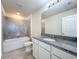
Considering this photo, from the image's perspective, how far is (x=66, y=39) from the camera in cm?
194

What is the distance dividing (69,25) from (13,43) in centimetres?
329

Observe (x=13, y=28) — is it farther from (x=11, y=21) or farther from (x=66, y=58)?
(x=66, y=58)

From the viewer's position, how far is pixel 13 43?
4066 millimetres

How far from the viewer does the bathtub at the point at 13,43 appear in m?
3.62

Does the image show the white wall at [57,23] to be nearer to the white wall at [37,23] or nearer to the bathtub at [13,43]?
the white wall at [37,23]

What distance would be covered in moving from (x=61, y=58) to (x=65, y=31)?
3.10 ft

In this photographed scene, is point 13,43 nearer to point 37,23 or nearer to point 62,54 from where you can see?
point 37,23

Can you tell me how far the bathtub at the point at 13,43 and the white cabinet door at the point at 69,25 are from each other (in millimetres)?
2959

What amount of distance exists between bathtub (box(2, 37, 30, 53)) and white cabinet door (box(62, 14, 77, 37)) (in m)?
2.96

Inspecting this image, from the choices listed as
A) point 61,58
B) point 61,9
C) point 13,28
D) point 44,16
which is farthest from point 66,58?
point 13,28

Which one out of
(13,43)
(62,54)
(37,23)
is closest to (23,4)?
(37,23)

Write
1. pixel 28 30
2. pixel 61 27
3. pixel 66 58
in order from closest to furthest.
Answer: pixel 66 58
pixel 61 27
pixel 28 30

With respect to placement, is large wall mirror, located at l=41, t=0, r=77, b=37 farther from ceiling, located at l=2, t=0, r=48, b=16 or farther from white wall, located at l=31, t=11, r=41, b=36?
white wall, located at l=31, t=11, r=41, b=36

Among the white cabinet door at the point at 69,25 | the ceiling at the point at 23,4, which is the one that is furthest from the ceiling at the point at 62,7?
the ceiling at the point at 23,4
